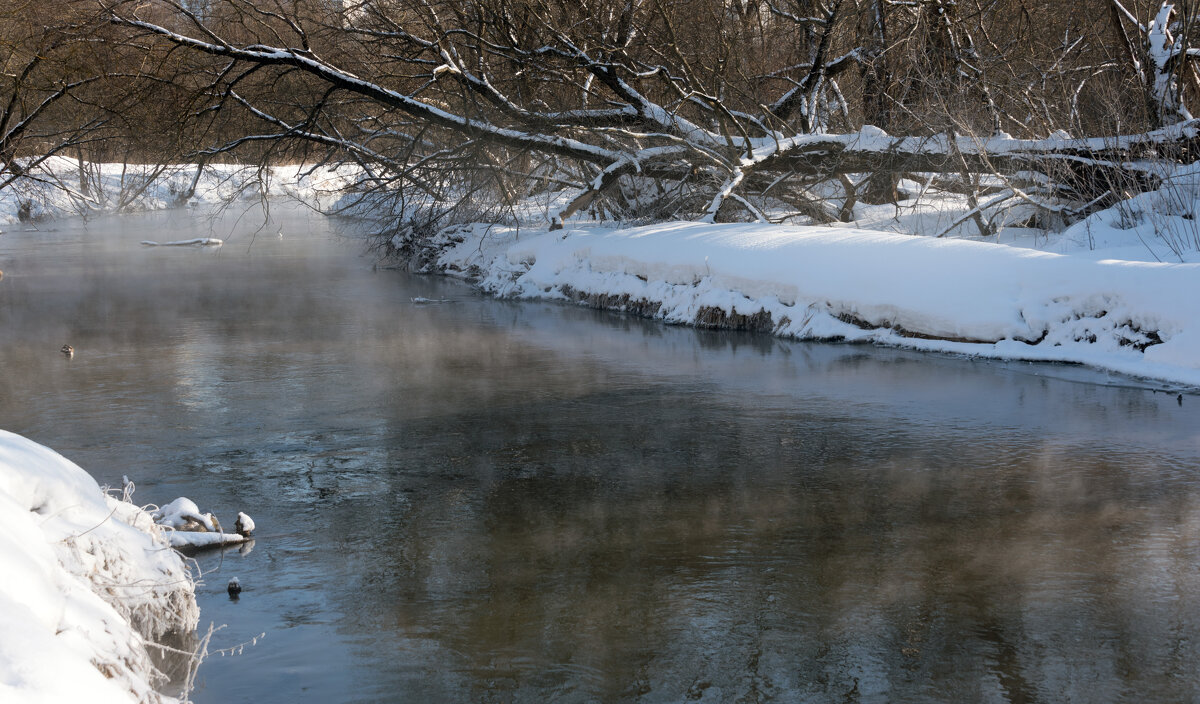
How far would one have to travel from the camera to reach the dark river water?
4.60m

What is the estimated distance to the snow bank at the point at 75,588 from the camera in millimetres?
3014

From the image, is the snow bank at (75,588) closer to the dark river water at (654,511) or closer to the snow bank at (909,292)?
the dark river water at (654,511)

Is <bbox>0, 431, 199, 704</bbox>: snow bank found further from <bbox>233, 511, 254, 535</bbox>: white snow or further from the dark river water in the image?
<bbox>233, 511, 254, 535</bbox>: white snow

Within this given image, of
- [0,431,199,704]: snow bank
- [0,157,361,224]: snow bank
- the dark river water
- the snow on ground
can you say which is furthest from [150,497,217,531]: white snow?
[0,157,361,224]: snow bank

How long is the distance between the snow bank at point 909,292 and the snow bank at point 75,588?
28.7 feet

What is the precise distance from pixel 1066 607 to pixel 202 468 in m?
5.55

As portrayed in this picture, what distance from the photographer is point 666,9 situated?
19078 mm

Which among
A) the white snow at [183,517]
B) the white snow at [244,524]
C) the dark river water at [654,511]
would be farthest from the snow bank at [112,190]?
the white snow at [244,524]

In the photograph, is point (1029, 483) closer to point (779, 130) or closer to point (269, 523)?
point (269, 523)

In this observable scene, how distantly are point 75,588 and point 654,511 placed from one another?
138 inches

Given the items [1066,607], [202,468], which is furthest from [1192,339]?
[202,468]

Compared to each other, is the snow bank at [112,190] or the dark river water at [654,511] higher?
the snow bank at [112,190]

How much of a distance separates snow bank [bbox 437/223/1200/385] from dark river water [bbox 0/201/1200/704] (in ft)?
1.77

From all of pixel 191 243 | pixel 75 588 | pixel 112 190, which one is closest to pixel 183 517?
pixel 75 588
